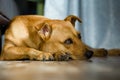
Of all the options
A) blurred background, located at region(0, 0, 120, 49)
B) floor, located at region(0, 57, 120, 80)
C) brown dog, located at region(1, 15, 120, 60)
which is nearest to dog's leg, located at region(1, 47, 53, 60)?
brown dog, located at region(1, 15, 120, 60)

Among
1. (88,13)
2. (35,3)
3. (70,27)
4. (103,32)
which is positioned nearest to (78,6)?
(88,13)

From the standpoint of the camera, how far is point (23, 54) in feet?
6.59

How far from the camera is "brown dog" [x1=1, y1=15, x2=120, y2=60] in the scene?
6.37 feet

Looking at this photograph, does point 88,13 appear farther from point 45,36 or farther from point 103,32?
point 45,36

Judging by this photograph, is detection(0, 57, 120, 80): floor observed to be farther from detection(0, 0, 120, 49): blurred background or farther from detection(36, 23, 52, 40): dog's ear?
detection(0, 0, 120, 49): blurred background

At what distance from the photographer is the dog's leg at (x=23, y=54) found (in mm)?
1821

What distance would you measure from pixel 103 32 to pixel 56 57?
139 cm

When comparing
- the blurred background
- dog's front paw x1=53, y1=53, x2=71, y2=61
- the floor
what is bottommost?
the floor

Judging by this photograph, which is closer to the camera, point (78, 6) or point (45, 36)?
point (45, 36)

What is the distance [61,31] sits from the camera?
2096 mm

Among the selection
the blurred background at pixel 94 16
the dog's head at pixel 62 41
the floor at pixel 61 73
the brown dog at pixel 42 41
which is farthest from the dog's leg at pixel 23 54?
the blurred background at pixel 94 16

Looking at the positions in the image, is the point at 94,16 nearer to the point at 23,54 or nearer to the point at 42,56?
the point at 23,54

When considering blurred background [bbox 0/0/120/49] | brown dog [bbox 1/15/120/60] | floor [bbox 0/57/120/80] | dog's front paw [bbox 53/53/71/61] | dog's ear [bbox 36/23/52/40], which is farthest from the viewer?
Result: blurred background [bbox 0/0/120/49]

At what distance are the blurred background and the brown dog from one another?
0.71 m
